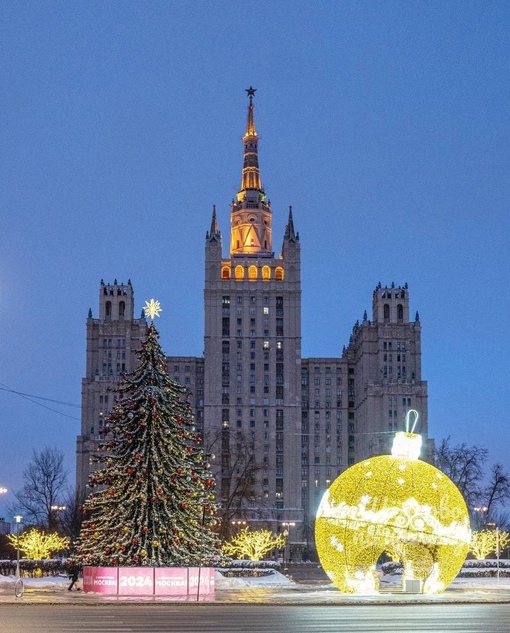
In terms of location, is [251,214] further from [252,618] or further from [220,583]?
[252,618]

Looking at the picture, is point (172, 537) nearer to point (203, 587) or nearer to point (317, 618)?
point (203, 587)

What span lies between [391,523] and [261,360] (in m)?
128

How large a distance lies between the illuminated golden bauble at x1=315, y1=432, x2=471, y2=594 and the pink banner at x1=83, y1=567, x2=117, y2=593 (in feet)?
25.8

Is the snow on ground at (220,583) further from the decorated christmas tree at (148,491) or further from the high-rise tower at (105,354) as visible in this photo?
the high-rise tower at (105,354)

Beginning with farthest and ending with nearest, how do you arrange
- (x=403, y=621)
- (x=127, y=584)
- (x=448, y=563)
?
1. (x=127, y=584)
2. (x=448, y=563)
3. (x=403, y=621)

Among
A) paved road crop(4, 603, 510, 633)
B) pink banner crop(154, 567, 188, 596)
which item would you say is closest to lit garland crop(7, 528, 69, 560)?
pink banner crop(154, 567, 188, 596)

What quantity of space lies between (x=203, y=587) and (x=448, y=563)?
922 cm

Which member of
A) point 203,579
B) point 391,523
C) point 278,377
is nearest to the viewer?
point 391,523

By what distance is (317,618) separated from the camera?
28.6 meters

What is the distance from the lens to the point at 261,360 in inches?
6427

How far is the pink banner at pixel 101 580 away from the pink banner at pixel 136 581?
0.96 ft

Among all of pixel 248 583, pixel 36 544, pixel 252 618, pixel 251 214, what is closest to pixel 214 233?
pixel 251 214

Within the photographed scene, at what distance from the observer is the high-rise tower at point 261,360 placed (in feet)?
524

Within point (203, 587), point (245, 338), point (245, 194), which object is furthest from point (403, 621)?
point (245, 194)
